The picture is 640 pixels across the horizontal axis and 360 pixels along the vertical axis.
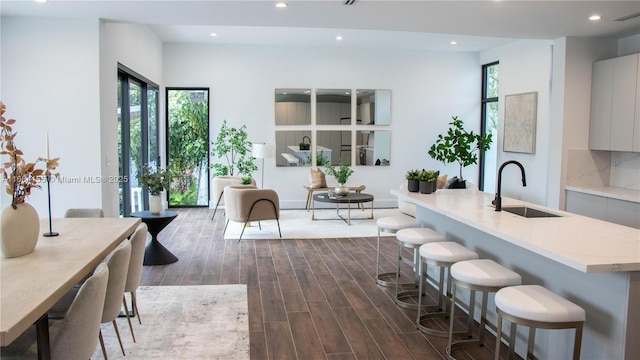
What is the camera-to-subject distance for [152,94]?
8.95m

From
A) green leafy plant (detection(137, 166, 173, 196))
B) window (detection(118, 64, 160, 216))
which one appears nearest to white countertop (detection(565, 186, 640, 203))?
green leafy plant (detection(137, 166, 173, 196))

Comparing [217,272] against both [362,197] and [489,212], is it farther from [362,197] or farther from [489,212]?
[362,197]

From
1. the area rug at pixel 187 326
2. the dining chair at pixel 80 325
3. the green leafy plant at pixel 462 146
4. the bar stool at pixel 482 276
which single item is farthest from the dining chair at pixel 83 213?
the green leafy plant at pixel 462 146

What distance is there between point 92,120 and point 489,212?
13.1 ft

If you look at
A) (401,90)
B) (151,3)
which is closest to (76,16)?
(151,3)

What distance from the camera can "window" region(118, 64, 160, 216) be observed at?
6887 millimetres

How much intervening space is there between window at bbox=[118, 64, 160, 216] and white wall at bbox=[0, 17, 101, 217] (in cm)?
116

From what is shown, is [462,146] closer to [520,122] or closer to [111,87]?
[520,122]

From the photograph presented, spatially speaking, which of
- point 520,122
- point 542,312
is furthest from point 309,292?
point 520,122

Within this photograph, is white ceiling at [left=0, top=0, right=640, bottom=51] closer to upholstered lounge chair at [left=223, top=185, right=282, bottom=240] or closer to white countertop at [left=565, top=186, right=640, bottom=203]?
white countertop at [left=565, top=186, right=640, bottom=203]

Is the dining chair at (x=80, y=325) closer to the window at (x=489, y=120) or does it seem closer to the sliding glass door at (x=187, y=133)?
the sliding glass door at (x=187, y=133)

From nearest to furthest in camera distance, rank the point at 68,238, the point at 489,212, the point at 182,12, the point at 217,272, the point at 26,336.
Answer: the point at 26,336 < the point at 68,238 < the point at 489,212 < the point at 182,12 < the point at 217,272

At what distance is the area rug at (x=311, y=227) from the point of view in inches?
294

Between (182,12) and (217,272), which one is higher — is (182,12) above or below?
above
